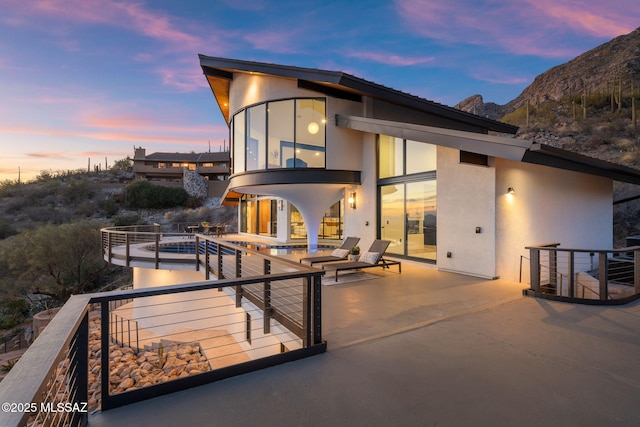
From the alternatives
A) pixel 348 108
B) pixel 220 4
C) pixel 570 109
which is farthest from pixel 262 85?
pixel 570 109

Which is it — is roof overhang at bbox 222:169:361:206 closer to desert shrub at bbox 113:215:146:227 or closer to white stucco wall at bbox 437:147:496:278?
white stucco wall at bbox 437:147:496:278

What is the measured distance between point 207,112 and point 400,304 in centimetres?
3184

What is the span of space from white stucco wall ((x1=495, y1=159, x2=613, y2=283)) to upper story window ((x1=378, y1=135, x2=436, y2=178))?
7.14 feet

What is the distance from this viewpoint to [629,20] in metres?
30.7

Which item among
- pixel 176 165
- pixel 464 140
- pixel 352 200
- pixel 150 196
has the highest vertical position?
pixel 176 165

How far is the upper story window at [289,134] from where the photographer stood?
38.3 feet

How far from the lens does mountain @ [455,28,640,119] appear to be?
105 feet

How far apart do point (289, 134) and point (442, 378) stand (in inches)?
402

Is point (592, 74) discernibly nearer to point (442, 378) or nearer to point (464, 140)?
point (464, 140)

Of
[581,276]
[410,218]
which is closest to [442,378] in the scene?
[410,218]

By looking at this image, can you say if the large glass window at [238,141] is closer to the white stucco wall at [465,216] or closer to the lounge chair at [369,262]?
the lounge chair at [369,262]

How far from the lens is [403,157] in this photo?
1008 cm

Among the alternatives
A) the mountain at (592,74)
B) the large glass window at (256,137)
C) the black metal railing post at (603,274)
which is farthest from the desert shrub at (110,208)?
the black metal railing post at (603,274)

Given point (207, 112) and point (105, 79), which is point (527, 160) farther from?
point (207, 112)
